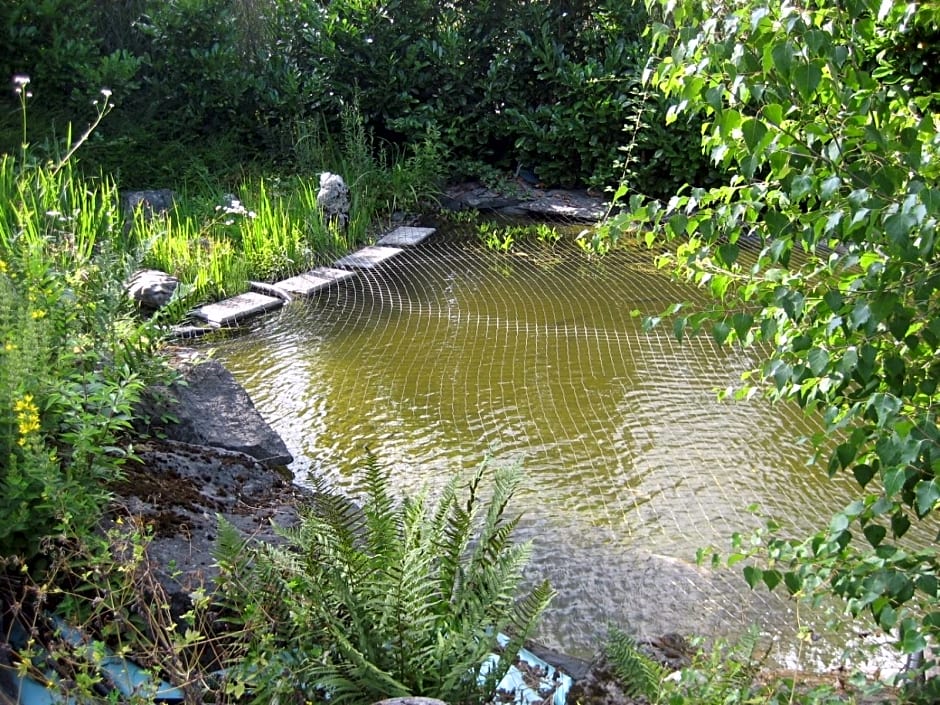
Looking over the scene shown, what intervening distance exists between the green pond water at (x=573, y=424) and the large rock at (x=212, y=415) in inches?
9.2

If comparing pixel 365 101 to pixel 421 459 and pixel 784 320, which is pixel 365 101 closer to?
pixel 421 459

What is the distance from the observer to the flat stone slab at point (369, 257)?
6.95 m

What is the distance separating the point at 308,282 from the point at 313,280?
0.18ft

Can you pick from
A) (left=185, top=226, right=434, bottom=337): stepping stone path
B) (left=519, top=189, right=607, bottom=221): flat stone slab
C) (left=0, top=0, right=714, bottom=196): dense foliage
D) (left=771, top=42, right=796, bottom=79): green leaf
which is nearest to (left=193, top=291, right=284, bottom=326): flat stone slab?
(left=185, top=226, right=434, bottom=337): stepping stone path

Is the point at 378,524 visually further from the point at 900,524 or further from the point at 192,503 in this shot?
the point at 900,524

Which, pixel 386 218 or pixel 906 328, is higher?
pixel 906 328

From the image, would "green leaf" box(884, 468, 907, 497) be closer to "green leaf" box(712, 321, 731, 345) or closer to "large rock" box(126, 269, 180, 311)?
"green leaf" box(712, 321, 731, 345)

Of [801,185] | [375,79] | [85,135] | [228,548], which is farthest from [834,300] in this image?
[375,79]

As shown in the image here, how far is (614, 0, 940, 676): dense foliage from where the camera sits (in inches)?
64.2

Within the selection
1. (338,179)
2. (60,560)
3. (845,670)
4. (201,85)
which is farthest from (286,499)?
(201,85)

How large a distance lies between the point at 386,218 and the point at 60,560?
638cm

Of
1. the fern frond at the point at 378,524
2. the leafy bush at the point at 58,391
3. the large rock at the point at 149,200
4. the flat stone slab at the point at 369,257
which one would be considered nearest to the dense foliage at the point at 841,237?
the fern frond at the point at 378,524

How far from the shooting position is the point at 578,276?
6723 millimetres

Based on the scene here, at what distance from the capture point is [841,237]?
1740 millimetres
